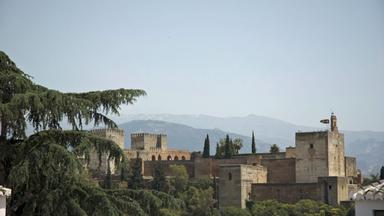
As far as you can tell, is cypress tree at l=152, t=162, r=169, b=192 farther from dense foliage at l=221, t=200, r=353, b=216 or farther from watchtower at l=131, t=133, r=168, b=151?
watchtower at l=131, t=133, r=168, b=151

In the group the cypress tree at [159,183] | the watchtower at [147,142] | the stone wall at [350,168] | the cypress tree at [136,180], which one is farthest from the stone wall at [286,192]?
→ the watchtower at [147,142]

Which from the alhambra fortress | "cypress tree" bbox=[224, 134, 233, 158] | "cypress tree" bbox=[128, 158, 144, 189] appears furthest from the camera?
"cypress tree" bbox=[224, 134, 233, 158]

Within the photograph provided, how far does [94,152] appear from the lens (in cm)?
1019

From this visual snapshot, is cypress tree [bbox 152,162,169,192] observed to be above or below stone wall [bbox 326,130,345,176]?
below

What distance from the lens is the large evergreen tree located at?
933 centimetres

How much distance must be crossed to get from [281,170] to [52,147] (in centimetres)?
3980

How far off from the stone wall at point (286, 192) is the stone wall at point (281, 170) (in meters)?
2.29

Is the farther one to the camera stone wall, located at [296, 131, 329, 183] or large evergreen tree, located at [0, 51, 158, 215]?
stone wall, located at [296, 131, 329, 183]

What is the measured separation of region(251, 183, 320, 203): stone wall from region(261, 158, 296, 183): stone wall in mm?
2287

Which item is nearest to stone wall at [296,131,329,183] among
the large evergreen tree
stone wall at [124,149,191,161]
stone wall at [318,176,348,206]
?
stone wall at [318,176,348,206]

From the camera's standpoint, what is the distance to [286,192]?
44.3m

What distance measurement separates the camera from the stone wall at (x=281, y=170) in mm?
47031

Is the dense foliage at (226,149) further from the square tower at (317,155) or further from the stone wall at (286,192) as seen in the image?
the square tower at (317,155)

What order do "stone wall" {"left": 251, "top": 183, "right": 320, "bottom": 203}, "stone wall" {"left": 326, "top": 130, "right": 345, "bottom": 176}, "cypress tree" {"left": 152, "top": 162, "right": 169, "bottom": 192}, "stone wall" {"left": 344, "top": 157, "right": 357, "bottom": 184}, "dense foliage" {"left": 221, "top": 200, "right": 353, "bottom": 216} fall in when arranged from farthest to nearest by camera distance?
1. "stone wall" {"left": 344, "top": 157, "right": 357, "bottom": 184}
2. "cypress tree" {"left": 152, "top": 162, "right": 169, "bottom": 192}
3. "stone wall" {"left": 326, "top": 130, "right": 345, "bottom": 176}
4. "stone wall" {"left": 251, "top": 183, "right": 320, "bottom": 203}
5. "dense foliage" {"left": 221, "top": 200, "right": 353, "bottom": 216}
